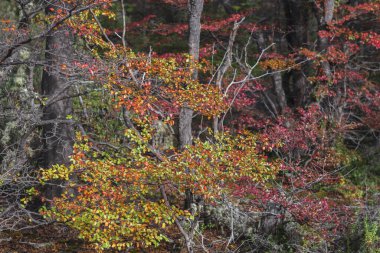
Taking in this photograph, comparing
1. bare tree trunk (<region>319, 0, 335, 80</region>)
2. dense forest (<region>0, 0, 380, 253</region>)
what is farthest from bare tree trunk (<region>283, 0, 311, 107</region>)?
bare tree trunk (<region>319, 0, 335, 80</region>)

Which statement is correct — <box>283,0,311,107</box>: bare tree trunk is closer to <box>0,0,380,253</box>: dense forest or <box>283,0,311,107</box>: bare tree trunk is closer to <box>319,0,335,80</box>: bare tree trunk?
<box>0,0,380,253</box>: dense forest

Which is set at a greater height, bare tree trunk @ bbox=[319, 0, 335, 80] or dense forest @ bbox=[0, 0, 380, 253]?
bare tree trunk @ bbox=[319, 0, 335, 80]

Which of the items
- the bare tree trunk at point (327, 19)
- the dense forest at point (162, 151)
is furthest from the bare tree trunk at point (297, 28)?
the bare tree trunk at point (327, 19)

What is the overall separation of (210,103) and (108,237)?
9.46 feet

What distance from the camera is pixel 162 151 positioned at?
1062cm

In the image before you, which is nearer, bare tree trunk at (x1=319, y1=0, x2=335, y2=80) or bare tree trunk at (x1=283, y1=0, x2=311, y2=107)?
bare tree trunk at (x1=319, y1=0, x2=335, y2=80)

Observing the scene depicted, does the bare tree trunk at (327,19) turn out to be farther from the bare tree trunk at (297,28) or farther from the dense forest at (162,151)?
the bare tree trunk at (297,28)

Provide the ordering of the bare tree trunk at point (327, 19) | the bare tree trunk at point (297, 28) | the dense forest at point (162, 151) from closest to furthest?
1. the dense forest at point (162, 151)
2. the bare tree trunk at point (327, 19)
3. the bare tree trunk at point (297, 28)

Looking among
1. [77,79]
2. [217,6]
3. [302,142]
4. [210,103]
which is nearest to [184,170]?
[210,103]

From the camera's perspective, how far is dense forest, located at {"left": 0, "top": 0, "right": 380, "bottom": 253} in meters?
7.36

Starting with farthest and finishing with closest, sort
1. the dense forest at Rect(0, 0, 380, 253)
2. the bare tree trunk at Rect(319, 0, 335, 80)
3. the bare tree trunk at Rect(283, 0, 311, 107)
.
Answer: the bare tree trunk at Rect(283, 0, 311, 107) → the bare tree trunk at Rect(319, 0, 335, 80) → the dense forest at Rect(0, 0, 380, 253)

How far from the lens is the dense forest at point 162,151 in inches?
290

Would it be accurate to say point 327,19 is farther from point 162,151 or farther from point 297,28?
point 162,151

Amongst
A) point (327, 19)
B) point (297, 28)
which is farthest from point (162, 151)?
point (297, 28)
